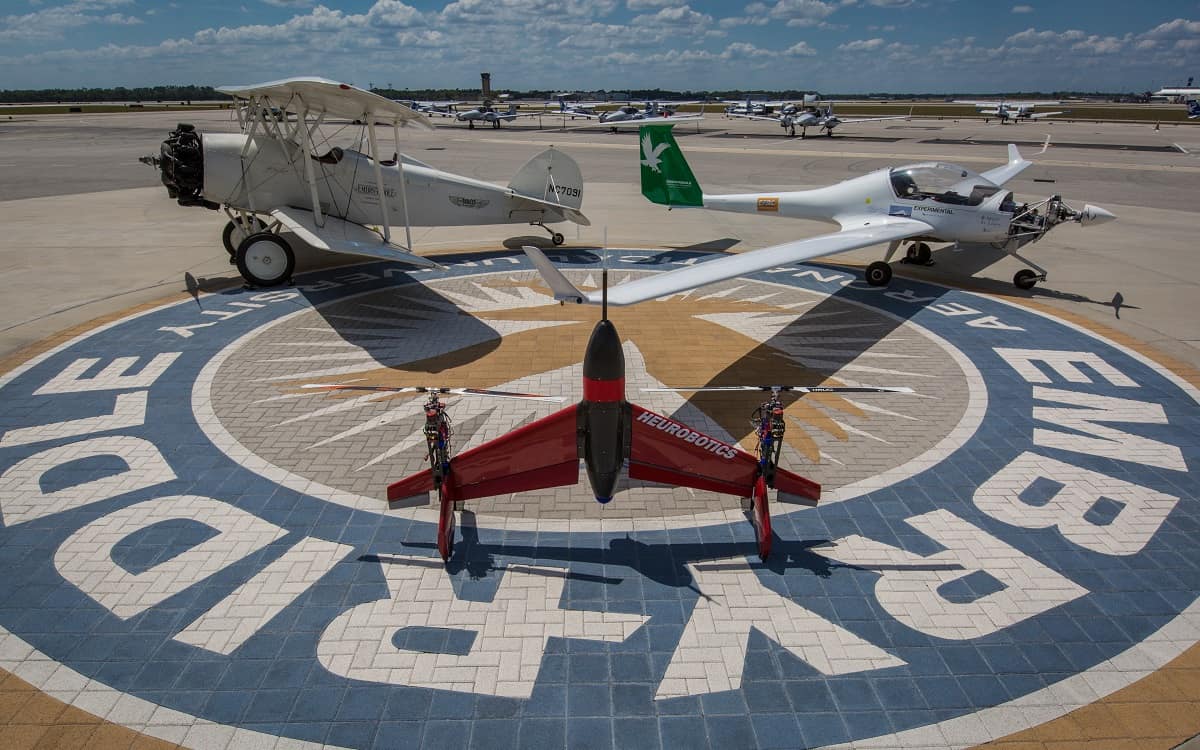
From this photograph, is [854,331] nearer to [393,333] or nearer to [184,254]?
[393,333]

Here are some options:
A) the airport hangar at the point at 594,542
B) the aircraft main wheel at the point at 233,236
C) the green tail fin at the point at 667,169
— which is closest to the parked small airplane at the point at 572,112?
the green tail fin at the point at 667,169

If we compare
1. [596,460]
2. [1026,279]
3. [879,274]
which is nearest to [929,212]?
[879,274]

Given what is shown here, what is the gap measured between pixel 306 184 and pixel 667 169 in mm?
11716

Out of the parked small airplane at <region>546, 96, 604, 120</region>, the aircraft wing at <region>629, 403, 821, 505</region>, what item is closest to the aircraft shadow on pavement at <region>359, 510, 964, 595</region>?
the aircraft wing at <region>629, 403, 821, 505</region>

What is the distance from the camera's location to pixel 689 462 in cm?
845

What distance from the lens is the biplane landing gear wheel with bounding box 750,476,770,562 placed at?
27.3ft

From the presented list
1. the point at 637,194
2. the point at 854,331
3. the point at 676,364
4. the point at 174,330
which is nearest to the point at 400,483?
the point at 676,364

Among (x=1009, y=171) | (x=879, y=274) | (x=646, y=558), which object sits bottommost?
(x=646, y=558)

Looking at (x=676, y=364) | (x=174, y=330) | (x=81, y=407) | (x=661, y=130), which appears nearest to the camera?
(x=81, y=407)

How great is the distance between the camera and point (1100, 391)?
43.5 ft

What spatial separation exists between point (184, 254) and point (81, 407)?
12.6 meters

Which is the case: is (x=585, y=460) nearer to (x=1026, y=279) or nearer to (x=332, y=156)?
(x=332, y=156)

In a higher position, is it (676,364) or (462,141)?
(462,141)

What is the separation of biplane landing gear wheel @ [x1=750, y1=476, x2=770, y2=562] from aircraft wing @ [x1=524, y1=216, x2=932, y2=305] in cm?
316
